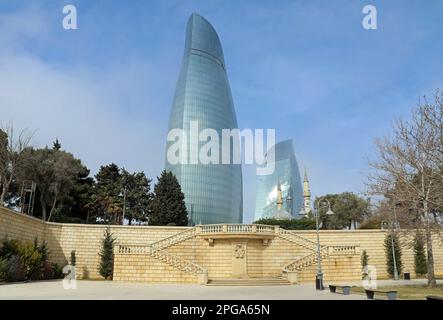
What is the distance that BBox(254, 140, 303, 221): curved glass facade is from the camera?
147 m

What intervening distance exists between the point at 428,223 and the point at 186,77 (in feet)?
260

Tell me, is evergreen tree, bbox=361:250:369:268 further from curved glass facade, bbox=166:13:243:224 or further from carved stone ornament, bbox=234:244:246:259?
curved glass facade, bbox=166:13:243:224

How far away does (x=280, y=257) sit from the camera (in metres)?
35.2

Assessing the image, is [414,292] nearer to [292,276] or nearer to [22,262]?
[292,276]

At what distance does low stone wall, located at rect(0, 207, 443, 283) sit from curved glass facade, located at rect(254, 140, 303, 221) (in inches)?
4069

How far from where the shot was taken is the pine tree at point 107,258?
3528 centimetres

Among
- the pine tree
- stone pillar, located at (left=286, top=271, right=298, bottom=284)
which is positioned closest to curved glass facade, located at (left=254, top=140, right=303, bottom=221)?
the pine tree

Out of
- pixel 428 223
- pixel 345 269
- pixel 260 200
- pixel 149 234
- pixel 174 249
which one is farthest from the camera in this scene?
pixel 260 200

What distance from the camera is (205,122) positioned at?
9250cm

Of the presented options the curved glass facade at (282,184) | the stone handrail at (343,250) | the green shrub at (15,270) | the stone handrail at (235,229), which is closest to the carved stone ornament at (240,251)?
the stone handrail at (235,229)

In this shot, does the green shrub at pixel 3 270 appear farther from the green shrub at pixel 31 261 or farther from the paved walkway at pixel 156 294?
the green shrub at pixel 31 261

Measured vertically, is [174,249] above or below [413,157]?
below
